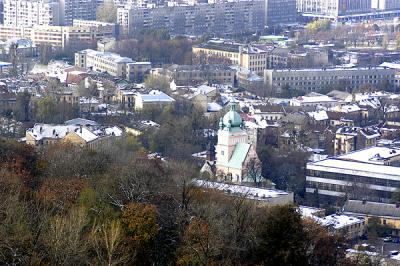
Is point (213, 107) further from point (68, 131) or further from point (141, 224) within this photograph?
point (141, 224)

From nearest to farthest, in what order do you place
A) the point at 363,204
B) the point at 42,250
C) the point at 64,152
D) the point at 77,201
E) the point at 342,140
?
the point at 42,250
the point at 77,201
the point at 64,152
the point at 363,204
the point at 342,140

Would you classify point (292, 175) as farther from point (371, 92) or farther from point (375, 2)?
point (375, 2)

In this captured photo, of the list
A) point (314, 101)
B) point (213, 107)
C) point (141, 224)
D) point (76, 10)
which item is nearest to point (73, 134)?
point (213, 107)

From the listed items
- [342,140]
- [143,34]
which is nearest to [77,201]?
[342,140]

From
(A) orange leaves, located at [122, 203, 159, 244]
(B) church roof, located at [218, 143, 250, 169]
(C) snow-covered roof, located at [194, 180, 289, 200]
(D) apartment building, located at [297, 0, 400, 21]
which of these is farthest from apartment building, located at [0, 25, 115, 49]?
(A) orange leaves, located at [122, 203, 159, 244]

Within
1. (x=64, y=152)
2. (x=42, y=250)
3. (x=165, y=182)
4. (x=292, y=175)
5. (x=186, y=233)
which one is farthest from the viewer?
(x=292, y=175)

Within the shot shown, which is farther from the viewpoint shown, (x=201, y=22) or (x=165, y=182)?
(x=201, y=22)
